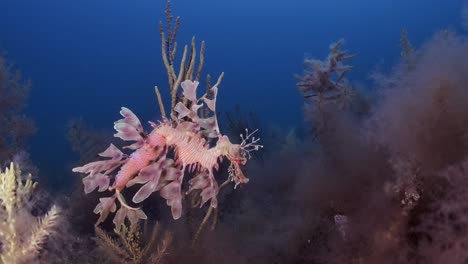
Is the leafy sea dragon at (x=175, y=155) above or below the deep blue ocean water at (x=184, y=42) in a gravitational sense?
below

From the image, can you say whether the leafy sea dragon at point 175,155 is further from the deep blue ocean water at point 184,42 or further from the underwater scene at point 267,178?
the deep blue ocean water at point 184,42

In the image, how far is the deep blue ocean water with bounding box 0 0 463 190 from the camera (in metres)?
49.2

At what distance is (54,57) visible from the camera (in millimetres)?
60344

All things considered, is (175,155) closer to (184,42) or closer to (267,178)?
(267,178)

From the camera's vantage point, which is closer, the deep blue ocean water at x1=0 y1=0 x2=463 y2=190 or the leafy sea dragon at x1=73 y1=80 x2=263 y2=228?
the leafy sea dragon at x1=73 y1=80 x2=263 y2=228

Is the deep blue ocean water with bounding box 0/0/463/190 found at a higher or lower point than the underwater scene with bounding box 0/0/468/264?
higher

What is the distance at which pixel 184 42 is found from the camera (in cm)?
7875

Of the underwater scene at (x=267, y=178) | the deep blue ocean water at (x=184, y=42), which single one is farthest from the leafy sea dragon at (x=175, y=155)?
the deep blue ocean water at (x=184, y=42)

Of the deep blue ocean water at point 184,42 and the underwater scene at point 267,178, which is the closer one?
the underwater scene at point 267,178

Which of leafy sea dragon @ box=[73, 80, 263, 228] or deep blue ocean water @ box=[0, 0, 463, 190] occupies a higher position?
deep blue ocean water @ box=[0, 0, 463, 190]

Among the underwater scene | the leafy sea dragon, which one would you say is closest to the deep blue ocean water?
the underwater scene

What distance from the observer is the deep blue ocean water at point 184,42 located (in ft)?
161

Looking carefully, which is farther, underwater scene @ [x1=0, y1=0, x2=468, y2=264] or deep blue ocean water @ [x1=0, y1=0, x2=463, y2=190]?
A: deep blue ocean water @ [x1=0, y1=0, x2=463, y2=190]

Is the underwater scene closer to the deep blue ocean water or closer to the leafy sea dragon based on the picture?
the leafy sea dragon
